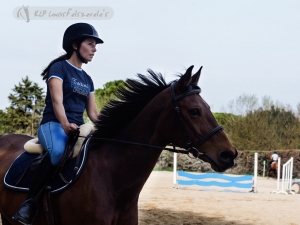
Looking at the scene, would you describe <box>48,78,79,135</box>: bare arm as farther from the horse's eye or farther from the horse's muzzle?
the horse's muzzle

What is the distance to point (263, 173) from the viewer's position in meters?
31.6

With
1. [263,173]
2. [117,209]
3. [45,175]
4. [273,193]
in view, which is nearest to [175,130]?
[117,209]

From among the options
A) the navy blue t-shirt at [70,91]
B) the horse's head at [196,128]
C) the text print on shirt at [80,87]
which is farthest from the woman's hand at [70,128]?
the horse's head at [196,128]

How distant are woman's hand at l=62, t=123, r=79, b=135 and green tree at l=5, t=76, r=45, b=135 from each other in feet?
139

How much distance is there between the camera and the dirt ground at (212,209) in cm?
1034

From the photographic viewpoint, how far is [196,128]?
362cm

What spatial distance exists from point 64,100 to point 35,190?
882 millimetres

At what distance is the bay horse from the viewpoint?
3619 millimetres

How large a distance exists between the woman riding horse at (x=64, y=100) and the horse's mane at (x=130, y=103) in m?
0.29

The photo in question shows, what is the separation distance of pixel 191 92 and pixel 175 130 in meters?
0.36

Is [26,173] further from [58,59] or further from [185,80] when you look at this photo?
[185,80]

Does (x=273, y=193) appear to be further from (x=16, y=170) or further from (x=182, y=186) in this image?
(x=16, y=170)

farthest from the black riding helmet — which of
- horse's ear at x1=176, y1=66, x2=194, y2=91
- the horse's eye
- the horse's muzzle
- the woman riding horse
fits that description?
the horse's muzzle

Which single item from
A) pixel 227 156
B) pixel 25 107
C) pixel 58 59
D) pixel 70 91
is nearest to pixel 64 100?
pixel 70 91
